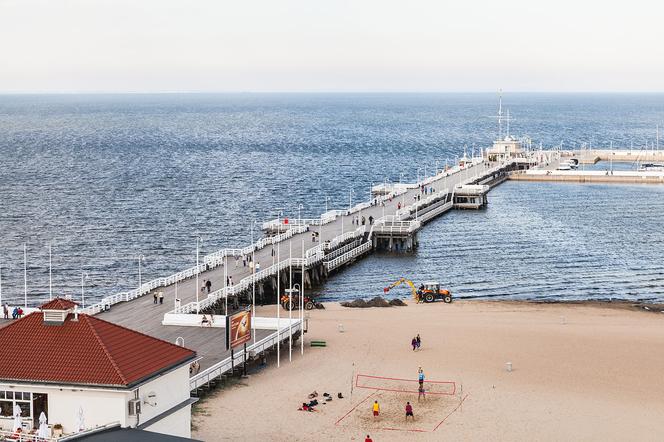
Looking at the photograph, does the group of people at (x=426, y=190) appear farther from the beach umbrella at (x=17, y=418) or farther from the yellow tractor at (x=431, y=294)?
the beach umbrella at (x=17, y=418)

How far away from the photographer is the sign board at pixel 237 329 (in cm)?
4431

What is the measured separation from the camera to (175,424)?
32375 mm

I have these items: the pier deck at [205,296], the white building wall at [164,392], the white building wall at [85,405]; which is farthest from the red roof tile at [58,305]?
the pier deck at [205,296]

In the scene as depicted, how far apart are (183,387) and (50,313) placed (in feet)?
15.0

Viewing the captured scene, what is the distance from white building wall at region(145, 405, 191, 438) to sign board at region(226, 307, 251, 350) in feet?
36.9

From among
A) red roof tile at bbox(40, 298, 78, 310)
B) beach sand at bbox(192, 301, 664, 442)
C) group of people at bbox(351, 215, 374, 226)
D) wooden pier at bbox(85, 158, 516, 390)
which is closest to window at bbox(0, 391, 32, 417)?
red roof tile at bbox(40, 298, 78, 310)

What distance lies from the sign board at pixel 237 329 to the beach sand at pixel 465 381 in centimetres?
181

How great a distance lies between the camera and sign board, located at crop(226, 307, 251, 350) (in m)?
44.3

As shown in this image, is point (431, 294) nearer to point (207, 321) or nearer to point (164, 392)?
point (207, 321)

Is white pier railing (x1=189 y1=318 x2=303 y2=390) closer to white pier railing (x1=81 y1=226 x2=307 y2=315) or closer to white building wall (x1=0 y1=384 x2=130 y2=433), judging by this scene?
white pier railing (x1=81 y1=226 x2=307 y2=315)

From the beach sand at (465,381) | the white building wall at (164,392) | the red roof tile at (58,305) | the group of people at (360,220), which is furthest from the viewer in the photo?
the group of people at (360,220)

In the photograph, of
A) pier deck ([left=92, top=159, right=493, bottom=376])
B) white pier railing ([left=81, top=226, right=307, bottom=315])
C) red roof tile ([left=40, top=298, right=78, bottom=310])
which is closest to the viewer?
red roof tile ([left=40, top=298, right=78, bottom=310])

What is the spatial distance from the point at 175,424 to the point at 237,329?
12594 mm

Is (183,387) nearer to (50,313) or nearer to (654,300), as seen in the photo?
(50,313)
